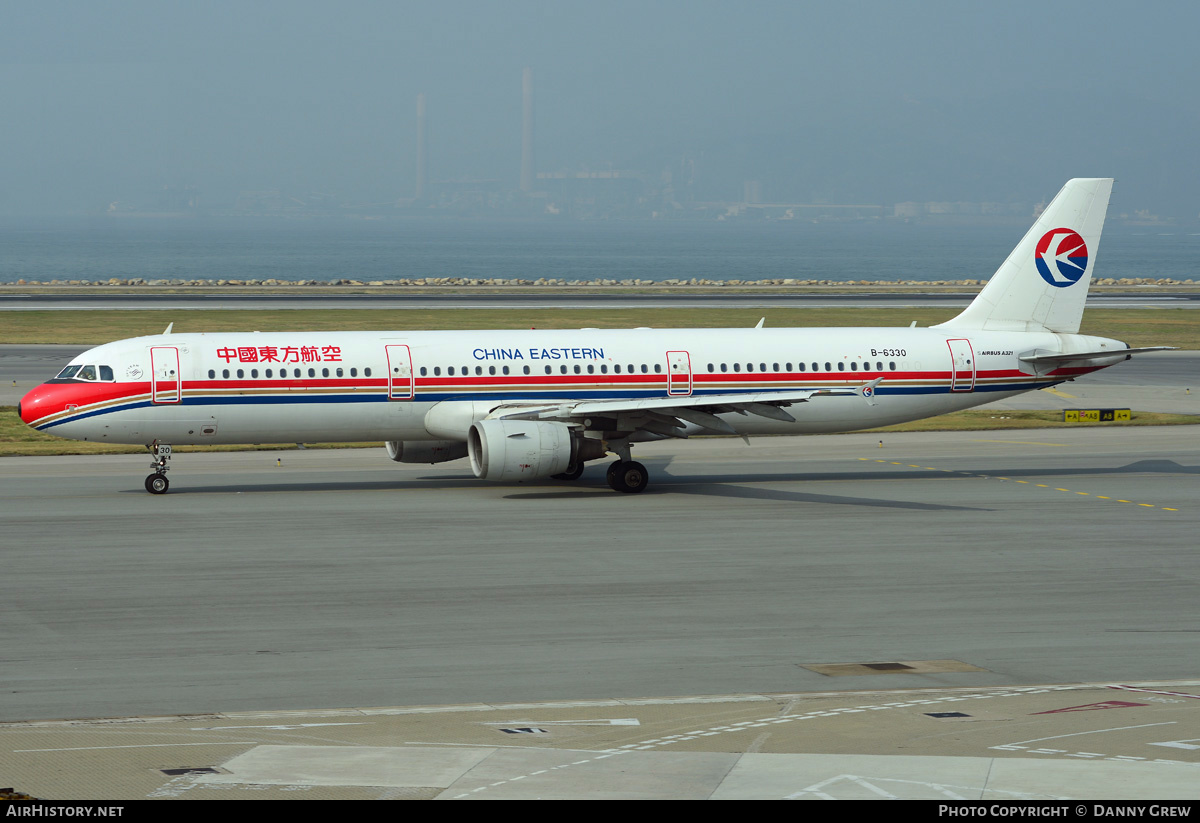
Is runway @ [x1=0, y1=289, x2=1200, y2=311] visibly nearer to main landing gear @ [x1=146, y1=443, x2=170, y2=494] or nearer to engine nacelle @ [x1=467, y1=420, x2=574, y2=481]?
main landing gear @ [x1=146, y1=443, x2=170, y2=494]

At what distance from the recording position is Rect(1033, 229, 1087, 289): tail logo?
1594 inches

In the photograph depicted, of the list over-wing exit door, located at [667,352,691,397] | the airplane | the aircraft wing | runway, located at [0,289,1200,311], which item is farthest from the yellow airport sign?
runway, located at [0,289,1200,311]

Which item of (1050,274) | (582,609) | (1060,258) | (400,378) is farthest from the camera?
(1060,258)

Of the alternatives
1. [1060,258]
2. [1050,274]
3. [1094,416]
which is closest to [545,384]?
[1050,274]

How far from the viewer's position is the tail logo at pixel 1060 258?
133 feet

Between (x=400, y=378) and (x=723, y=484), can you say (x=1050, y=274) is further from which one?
(x=400, y=378)

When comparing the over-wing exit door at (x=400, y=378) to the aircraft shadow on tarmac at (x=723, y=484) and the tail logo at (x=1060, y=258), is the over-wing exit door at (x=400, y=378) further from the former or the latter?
the tail logo at (x=1060, y=258)

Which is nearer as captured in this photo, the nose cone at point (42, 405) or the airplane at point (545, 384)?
the nose cone at point (42, 405)

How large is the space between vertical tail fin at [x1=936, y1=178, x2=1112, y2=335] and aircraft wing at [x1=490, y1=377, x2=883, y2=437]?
7.36 metres

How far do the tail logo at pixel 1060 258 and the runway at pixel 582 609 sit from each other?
5.98 m

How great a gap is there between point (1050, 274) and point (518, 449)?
18.0 meters

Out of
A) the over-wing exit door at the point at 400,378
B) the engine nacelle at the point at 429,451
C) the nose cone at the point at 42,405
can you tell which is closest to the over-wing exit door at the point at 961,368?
the engine nacelle at the point at 429,451

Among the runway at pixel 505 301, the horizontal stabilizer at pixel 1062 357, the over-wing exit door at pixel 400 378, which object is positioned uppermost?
the runway at pixel 505 301

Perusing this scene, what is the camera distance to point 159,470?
35500 millimetres
